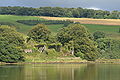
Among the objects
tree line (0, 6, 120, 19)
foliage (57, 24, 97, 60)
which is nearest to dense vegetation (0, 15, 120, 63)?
foliage (57, 24, 97, 60)

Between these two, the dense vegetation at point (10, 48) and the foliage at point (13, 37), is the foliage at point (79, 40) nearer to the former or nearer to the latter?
the foliage at point (13, 37)

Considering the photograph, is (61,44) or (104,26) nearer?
(61,44)

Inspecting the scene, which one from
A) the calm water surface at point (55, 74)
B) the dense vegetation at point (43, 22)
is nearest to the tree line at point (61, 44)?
the calm water surface at point (55, 74)

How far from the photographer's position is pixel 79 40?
9900 centimetres

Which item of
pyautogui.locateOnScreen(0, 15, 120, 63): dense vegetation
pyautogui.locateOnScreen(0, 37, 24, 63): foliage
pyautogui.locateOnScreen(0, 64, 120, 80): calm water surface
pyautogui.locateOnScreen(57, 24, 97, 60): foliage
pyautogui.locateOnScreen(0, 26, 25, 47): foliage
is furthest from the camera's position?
pyautogui.locateOnScreen(57, 24, 97, 60): foliage

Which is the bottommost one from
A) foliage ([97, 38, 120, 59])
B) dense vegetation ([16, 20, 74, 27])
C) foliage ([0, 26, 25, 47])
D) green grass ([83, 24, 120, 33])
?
foliage ([97, 38, 120, 59])

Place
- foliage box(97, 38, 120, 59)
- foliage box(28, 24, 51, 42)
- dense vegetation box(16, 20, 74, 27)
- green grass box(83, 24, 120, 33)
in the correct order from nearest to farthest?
1. foliage box(28, 24, 51, 42)
2. foliage box(97, 38, 120, 59)
3. green grass box(83, 24, 120, 33)
4. dense vegetation box(16, 20, 74, 27)

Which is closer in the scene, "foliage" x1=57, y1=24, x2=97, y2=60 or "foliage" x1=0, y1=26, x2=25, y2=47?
"foliage" x1=0, y1=26, x2=25, y2=47

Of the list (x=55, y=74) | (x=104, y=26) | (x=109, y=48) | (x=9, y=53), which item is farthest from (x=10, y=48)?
(x=104, y=26)

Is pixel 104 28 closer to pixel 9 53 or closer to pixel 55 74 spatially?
pixel 9 53

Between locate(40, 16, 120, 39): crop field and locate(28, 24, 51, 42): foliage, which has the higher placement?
locate(28, 24, 51, 42): foliage

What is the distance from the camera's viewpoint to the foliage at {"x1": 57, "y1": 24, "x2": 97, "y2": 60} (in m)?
97.2

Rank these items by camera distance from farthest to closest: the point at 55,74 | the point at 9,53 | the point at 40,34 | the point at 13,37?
→ the point at 40,34 < the point at 13,37 < the point at 9,53 < the point at 55,74

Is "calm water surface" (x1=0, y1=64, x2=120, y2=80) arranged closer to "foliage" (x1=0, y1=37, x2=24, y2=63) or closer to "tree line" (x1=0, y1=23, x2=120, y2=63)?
"foliage" (x1=0, y1=37, x2=24, y2=63)
